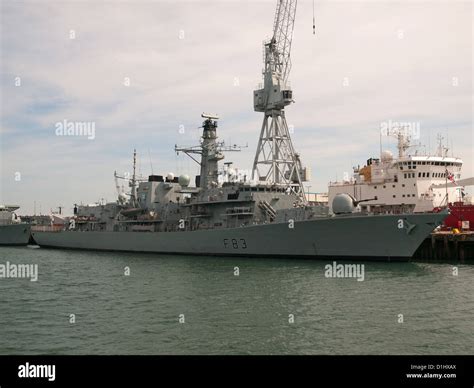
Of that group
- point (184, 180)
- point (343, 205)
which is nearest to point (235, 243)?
point (343, 205)

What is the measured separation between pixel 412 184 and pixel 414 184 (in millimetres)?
180

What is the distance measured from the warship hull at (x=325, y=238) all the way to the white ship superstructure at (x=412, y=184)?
14940 millimetres

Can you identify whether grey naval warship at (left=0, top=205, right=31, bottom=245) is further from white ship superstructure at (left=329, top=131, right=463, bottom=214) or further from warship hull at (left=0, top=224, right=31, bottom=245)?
white ship superstructure at (left=329, top=131, right=463, bottom=214)

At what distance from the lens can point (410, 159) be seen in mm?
40000

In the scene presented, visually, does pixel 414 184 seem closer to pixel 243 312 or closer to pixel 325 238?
pixel 325 238

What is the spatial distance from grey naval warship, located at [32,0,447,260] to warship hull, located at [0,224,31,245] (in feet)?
34.3

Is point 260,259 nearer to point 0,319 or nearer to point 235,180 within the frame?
point 235,180

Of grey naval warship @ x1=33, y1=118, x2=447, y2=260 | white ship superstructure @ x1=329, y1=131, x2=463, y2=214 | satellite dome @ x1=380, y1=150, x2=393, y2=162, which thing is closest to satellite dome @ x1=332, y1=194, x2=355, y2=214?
grey naval warship @ x1=33, y1=118, x2=447, y2=260

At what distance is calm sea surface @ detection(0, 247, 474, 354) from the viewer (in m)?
10.4

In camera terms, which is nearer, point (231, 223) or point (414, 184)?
point (231, 223)

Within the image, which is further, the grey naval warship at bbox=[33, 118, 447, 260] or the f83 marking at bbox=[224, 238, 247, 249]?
the f83 marking at bbox=[224, 238, 247, 249]

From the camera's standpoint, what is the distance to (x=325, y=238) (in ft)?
79.9

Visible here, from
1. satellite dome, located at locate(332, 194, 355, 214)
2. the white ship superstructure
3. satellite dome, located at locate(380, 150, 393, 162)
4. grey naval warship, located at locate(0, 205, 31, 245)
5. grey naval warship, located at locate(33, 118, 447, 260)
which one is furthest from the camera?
grey naval warship, located at locate(0, 205, 31, 245)
